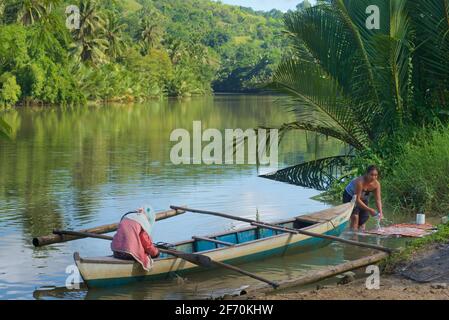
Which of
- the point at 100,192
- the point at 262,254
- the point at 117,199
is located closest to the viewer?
the point at 262,254

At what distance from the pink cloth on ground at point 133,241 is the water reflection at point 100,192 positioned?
0.54 metres

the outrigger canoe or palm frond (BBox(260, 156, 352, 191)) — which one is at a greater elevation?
palm frond (BBox(260, 156, 352, 191))

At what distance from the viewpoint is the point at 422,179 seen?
1480 cm

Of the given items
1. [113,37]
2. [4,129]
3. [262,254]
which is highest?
[113,37]

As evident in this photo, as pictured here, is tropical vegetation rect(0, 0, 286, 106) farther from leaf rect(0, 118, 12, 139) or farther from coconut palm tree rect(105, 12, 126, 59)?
leaf rect(0, 118, 12, 139)

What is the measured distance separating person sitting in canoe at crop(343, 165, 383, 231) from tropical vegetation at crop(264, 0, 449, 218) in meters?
1.75

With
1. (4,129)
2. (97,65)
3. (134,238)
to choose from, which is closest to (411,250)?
(134,238)

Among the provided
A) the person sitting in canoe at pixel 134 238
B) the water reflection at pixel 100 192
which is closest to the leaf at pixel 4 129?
the person sitting in canoe at pixel 134 238

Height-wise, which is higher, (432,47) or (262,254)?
(432,47)

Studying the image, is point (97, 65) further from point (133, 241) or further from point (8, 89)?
point (133, 241)

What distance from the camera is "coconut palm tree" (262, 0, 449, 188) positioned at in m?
16.0

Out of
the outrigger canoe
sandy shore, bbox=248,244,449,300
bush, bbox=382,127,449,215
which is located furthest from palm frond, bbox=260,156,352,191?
sandy shore, bbox=248,244,449,300

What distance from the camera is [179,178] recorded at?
21.6m

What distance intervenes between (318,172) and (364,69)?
3.05 m
